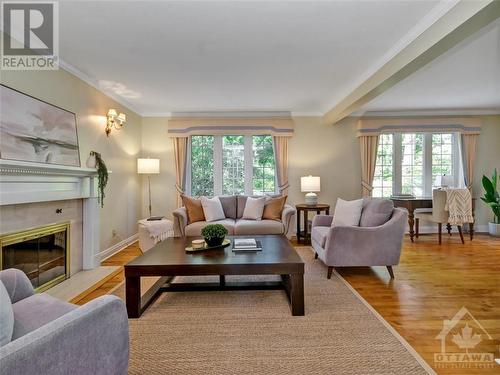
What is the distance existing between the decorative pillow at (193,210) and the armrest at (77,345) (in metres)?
3.11

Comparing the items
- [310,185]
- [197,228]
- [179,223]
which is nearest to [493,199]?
[310,185]

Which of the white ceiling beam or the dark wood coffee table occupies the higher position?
the white ceiling beam

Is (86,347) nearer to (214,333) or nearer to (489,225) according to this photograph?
(214,333)

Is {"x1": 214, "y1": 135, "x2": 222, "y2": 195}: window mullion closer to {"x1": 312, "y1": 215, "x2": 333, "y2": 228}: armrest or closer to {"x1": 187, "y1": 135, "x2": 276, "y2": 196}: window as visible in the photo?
{"x1": 187, "y1": 135, "x2": 276, "y2": 196}: window

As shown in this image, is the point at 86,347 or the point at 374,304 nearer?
the point at 86,347

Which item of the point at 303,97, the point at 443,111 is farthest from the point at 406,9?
the point at 443,111

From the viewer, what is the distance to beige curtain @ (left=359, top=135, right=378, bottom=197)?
5.30 meters

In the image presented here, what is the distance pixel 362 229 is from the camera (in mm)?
2947

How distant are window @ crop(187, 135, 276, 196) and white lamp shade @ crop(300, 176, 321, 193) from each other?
659 millimetres

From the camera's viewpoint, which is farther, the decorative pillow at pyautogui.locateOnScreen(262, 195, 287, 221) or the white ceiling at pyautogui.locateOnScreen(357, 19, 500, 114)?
the decorative pillow at pyautogui.locateOnScreen(262, 195, 287, 221)

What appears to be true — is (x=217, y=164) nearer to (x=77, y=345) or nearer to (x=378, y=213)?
(x=378, y=213)

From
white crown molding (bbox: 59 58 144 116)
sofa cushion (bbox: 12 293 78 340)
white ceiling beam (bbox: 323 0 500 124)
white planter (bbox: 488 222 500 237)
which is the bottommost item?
white planter (bbox: 488 222 500 237)

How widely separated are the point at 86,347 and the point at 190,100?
4130 mm

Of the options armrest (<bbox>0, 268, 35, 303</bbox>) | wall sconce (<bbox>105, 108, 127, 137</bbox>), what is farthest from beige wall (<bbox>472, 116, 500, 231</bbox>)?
armrest (<bbox>0, 268, 35, 303</bbox>)
